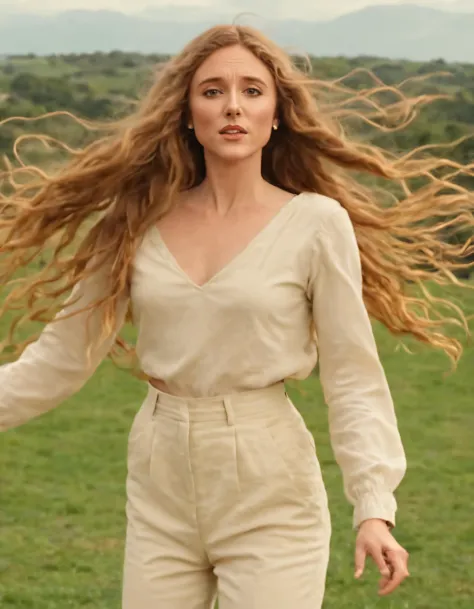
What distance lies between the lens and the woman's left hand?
279 centimetres

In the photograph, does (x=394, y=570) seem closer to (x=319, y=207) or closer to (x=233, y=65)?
(x=319, y=207)

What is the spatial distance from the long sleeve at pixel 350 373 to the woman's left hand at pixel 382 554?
61 millimetres

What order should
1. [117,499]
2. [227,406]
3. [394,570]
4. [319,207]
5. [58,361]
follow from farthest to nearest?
[117,499] < [58,361] < [319,207] < [227,406] < [394,570]

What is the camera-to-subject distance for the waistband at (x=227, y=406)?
9.83 ft

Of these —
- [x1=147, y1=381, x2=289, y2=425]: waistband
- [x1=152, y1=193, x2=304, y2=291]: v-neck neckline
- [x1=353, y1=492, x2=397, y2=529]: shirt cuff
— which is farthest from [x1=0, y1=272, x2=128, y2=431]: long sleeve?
[x1=353, y1=492, x2=397, y2=529]: shirt cuff

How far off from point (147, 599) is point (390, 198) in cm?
148

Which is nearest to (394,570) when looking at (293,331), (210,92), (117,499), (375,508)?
(375,508)

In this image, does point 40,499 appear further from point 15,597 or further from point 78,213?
point 78,213

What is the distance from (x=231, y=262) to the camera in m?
3.05

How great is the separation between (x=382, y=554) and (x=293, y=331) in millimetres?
524

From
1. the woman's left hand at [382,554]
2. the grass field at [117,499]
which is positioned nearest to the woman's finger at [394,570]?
the woman's left hand at [382,554]

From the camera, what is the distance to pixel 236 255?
10.1ft

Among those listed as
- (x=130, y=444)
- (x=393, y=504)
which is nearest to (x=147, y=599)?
(x=130, y=444)

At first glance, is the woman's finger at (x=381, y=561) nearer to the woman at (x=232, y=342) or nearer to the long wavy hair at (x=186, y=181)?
the woman at (x=232, y=342)
